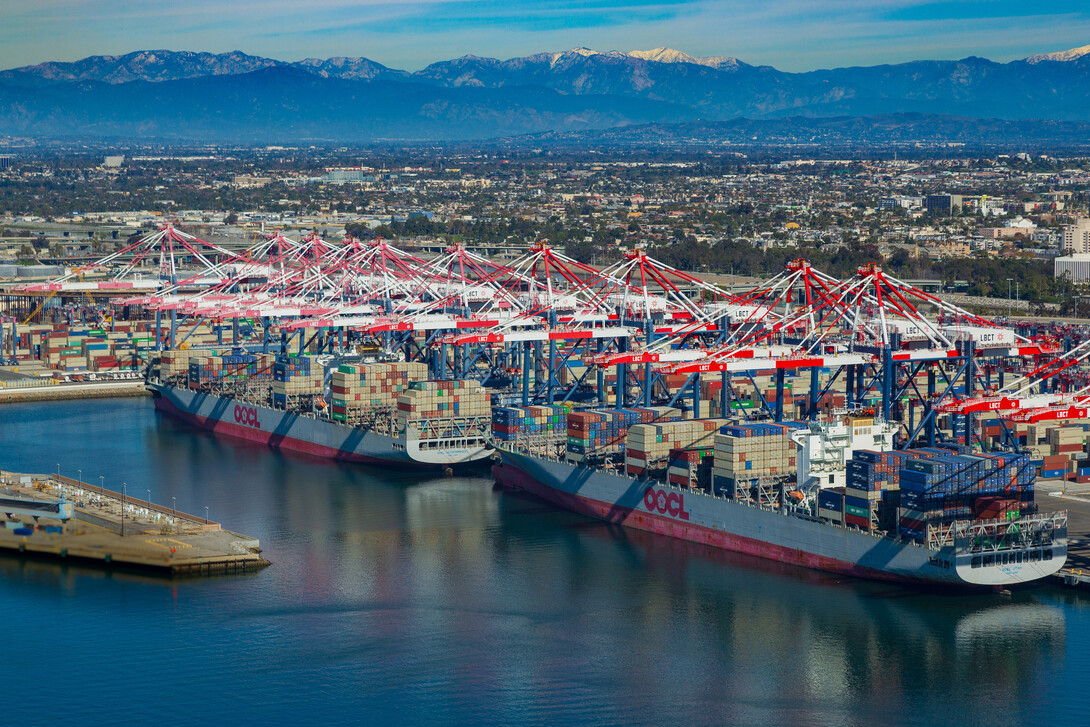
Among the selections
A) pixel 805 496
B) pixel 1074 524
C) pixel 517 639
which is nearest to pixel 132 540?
pixel 517 639

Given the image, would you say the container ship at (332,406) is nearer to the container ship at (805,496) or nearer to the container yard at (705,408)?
the container yard at (705,408)

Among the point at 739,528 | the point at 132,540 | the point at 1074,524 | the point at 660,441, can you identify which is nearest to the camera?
the point at 1074,524

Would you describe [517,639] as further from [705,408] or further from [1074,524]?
[705,408]

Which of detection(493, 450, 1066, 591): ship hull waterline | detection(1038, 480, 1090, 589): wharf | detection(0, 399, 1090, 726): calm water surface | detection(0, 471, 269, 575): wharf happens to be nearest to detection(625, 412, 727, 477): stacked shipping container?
detection(493, 450, 1066, 591): ship hull waterline

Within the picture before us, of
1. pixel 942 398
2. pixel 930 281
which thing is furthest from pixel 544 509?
pixel 930 281

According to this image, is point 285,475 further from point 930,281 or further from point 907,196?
point 907,196

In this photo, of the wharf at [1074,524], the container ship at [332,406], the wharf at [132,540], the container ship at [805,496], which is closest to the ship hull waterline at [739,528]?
the container ship at [805,496]
